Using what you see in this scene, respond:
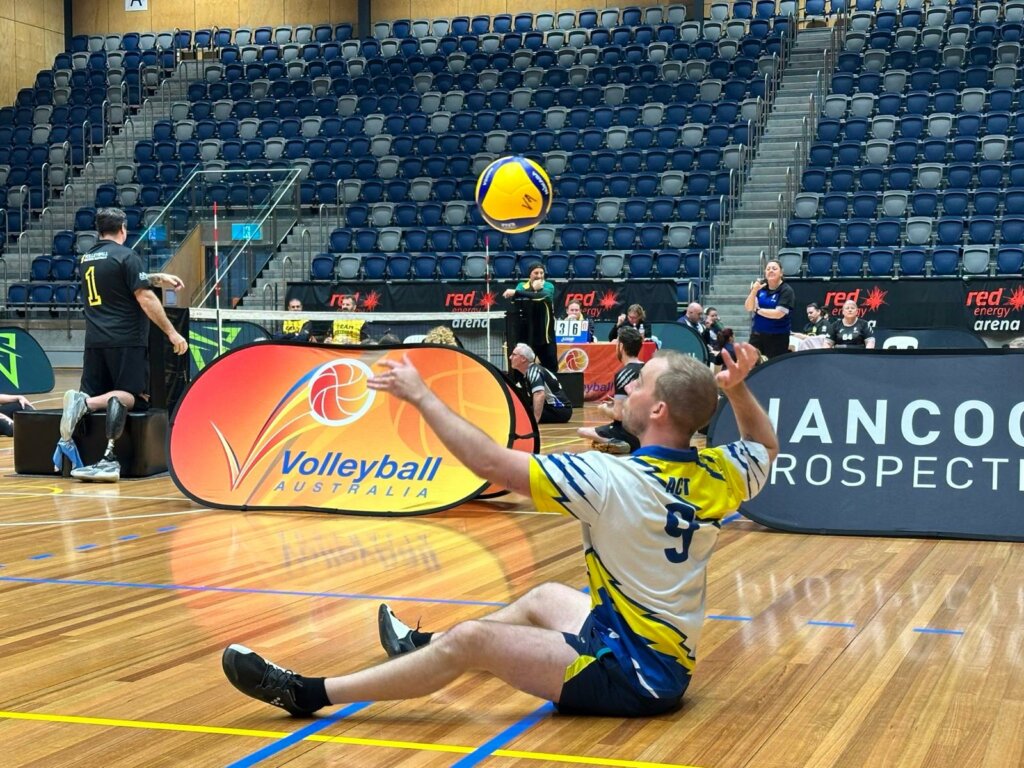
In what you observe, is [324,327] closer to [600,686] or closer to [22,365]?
[22,365]

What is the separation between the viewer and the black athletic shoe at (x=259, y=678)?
3.61 meters

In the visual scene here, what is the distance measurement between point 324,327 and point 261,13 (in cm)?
1858

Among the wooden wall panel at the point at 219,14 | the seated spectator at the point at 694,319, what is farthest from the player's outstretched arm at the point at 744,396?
the wooden wall panel at the point at 219,14

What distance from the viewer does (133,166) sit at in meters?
26.4

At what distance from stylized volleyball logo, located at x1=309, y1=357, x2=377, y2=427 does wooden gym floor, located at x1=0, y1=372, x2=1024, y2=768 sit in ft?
2.49

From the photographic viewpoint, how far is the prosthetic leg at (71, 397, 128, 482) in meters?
9.27

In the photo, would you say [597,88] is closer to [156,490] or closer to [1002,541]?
[156,490]

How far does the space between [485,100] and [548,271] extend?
6.44 meters

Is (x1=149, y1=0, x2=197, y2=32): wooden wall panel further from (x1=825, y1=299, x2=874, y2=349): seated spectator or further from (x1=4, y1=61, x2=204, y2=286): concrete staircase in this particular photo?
(x1=825, y1=299, x2=874, y2=349): seated spectator

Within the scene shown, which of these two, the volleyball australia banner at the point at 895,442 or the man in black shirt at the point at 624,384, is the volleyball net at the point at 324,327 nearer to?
the man in black shirt at the point at 624,384

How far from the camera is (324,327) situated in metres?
17.6

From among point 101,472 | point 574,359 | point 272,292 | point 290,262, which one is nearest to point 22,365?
point 272,292

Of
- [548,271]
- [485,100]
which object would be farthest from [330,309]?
[485,100]

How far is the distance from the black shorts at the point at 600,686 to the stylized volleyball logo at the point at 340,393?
4.75 metres
